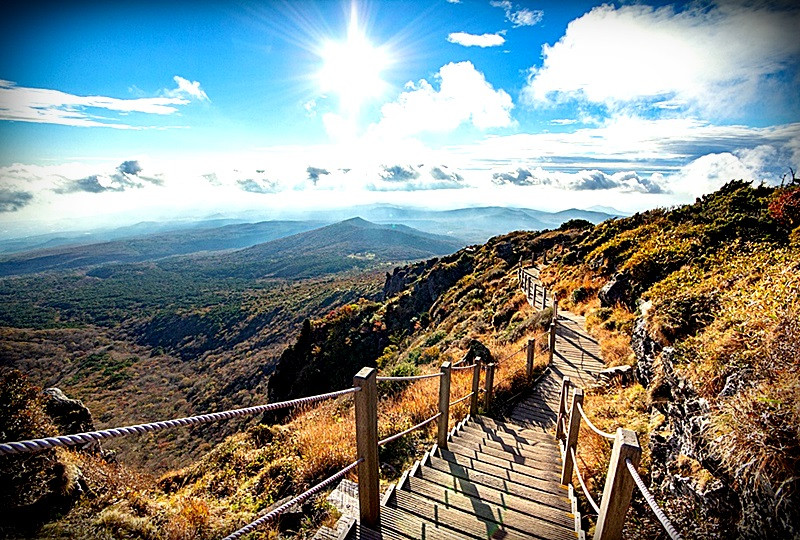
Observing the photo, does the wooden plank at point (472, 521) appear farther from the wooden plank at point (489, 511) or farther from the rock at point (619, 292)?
the rock at point (619, 292)

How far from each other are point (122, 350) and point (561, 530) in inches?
4720

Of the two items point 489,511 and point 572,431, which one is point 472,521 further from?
point 572,431

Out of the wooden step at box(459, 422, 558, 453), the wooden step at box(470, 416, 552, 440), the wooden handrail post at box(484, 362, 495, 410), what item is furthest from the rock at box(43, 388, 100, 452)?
the wooden handrail post at box(484, 362, 495, 410)

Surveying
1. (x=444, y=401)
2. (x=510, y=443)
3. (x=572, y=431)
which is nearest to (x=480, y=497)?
(x=444, y=401)

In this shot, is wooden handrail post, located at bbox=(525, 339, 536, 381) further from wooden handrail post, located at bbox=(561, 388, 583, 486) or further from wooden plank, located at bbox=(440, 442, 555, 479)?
wooden handrail post, located at bbox=(561, 388, 583, 486)

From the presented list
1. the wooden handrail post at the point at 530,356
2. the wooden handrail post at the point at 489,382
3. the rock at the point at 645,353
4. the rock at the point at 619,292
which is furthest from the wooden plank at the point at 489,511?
the rock at the point at 619,292

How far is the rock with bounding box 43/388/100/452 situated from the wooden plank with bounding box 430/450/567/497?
6.56 m

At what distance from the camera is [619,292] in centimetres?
1167

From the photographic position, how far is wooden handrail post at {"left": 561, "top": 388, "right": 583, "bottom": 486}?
416 centimetres

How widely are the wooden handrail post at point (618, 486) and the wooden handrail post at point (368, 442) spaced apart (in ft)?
5.68

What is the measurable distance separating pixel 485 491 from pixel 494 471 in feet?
2.32

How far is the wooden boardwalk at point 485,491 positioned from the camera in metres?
3.35

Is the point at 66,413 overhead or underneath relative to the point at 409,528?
underneath

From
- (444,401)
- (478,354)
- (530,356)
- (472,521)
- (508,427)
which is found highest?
(444,401)
